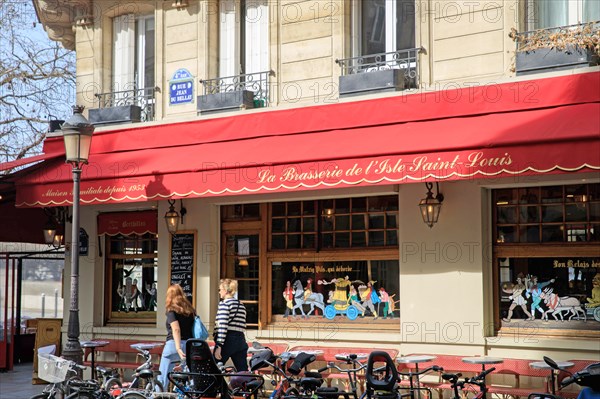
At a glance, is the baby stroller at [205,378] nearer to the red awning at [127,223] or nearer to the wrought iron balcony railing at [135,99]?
the red awning at [127,223]

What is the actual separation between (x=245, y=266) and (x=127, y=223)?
8.04ft

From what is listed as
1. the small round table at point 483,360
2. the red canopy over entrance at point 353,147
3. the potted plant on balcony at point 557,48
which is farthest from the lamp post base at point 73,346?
the potted plant on balcony at point 557,48

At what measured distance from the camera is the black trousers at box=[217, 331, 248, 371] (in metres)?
12.1

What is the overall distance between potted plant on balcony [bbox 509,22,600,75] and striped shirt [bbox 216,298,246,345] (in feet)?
15.8

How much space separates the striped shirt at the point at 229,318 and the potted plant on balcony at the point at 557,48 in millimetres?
4815

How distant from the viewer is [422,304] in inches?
511

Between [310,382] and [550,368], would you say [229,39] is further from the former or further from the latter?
[310,382]

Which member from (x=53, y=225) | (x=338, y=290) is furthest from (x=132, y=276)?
(x=338, y=290)

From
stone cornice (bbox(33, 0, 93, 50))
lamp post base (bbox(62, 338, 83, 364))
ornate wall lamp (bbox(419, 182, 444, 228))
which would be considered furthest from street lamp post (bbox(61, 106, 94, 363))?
stone cornice (bbox(33, 0, 93, 50))

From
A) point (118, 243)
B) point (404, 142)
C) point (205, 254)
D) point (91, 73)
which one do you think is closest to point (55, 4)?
point (91, 73)

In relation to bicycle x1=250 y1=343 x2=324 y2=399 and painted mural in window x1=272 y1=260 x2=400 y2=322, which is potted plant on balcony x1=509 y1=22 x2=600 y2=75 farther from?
bicycle x1=250 y1=343 x2=324 y2=399

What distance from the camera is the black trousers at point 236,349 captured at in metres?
12.1

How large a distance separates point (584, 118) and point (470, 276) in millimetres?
2732

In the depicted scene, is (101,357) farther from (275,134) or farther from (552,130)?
(552,130)
